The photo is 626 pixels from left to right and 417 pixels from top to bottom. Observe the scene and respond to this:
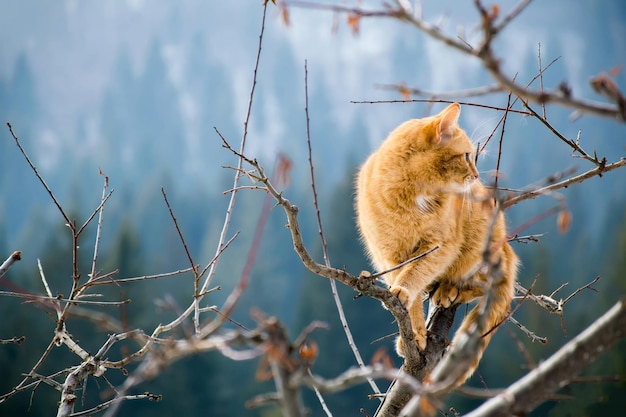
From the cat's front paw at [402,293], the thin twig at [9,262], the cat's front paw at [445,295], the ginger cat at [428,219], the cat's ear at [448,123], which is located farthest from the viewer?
the cat's ear at [448,123]

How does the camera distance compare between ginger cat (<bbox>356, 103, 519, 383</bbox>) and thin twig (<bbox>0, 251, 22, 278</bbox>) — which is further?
ginger cat (<bbox>356, 103, 519, 383</bbox>)

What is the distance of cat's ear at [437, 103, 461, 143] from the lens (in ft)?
10.2

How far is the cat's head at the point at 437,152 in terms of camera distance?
3115mm

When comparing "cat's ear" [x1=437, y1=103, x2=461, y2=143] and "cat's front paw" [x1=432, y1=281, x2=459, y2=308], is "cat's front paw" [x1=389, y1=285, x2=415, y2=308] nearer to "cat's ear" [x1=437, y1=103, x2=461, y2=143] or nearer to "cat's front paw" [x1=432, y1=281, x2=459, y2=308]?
"cat's front paw" [x1=432, y1=281, x2=459, y2=308]

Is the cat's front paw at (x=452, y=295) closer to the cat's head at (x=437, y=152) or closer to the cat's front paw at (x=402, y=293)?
the cat's front paw at (x=402, y=293)

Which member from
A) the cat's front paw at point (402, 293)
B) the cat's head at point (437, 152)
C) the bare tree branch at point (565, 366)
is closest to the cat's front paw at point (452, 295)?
the cat's front paw at point (402, 293)

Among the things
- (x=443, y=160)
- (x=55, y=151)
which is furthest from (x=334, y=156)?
(x=443, y=160)

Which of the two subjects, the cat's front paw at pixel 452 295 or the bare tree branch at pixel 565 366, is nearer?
the bare tree branch at pixel 565 366

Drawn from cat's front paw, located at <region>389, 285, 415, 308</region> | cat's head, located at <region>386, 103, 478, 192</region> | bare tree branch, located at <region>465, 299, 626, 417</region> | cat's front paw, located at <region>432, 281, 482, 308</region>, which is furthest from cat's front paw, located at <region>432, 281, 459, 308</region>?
bare tree branch, located at <region>465, 299, 626, 417</region>

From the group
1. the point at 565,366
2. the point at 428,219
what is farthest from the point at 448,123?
the point at 565,366

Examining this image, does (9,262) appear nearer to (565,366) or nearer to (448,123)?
(565,366)

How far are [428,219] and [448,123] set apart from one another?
1.88ft

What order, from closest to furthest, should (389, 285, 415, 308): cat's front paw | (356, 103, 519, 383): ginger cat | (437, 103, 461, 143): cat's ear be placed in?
1. (389, 285, 415, 308): cat's front paw
2. (356, 103, 519, 383): ginger cat
3. (437, 103, 461, 143): cat's ear

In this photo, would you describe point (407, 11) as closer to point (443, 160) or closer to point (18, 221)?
Result: point (443, 160)
